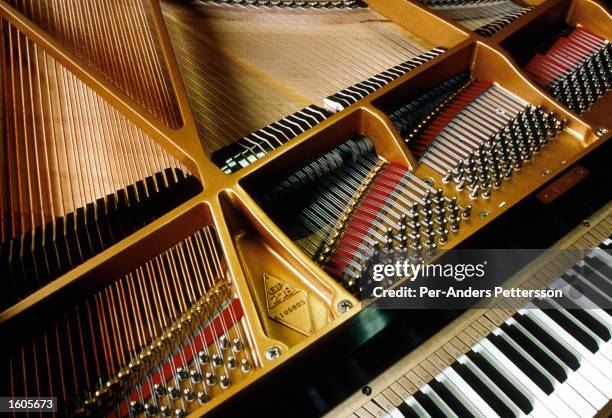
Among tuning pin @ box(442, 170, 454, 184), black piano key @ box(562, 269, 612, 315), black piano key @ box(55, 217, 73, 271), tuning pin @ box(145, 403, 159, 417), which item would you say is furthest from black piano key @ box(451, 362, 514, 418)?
black piano key @ box(55, 217, 73, 271)

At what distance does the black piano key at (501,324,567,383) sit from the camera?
6.49 ft

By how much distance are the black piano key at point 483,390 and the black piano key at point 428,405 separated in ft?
0.49

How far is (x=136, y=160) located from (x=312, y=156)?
71cm

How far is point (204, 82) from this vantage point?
2.66 meters

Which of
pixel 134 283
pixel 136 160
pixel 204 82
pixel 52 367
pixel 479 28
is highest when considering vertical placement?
pixel 479 28

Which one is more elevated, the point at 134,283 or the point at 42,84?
the point at 42,84

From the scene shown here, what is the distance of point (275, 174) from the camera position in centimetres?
214

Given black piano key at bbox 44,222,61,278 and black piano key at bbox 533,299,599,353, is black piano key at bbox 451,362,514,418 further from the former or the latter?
black piano key at bbox 44,222,61,278

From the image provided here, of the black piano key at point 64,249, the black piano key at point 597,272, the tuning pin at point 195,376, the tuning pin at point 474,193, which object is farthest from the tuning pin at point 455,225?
the black piano key at point 64,249

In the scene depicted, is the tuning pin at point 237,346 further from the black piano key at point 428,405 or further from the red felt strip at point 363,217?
the black piano key at point 428,405

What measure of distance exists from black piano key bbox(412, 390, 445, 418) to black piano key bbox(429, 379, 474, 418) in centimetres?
4

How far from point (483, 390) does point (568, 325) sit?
44cm

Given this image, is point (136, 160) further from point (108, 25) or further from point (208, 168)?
point (108, 25)

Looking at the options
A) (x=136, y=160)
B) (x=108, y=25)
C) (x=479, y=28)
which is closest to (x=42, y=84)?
(x=108, y=25)
